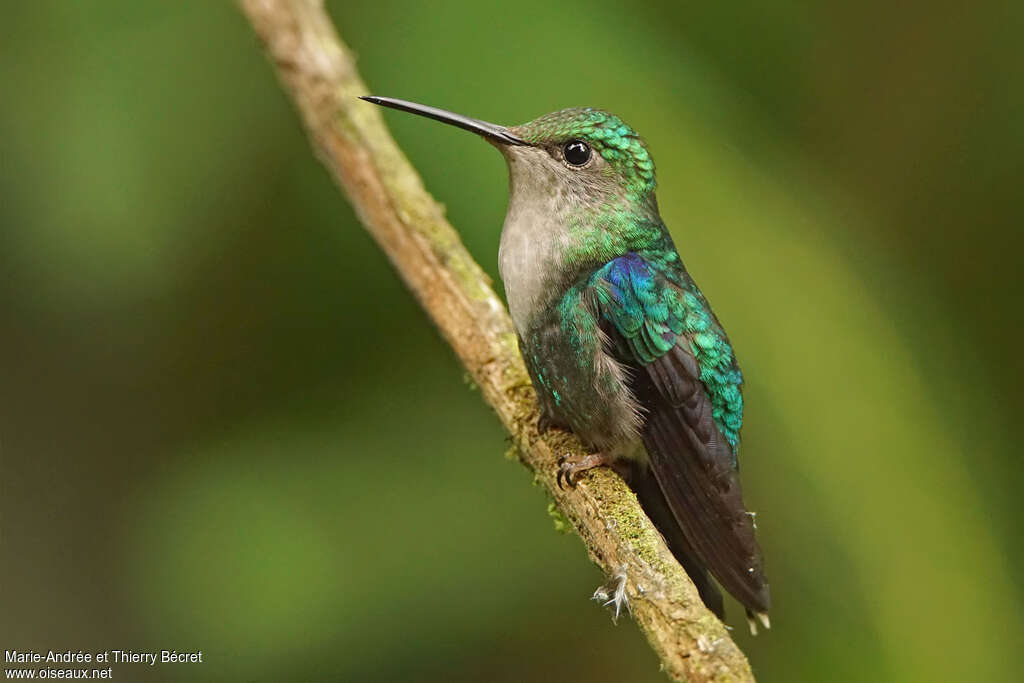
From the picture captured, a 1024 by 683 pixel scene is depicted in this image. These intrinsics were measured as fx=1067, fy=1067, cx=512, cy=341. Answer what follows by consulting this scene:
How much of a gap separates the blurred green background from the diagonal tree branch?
209 mm

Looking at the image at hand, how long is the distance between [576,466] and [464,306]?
21.6 inches

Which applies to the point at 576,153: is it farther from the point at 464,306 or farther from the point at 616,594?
the point at 616,594

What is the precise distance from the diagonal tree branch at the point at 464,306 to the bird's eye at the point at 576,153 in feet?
1.31

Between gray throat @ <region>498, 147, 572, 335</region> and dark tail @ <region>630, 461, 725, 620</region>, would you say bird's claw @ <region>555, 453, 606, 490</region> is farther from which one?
gray throat @ <region>498, 147, 572, 335</region>

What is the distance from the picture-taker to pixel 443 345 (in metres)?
3.17

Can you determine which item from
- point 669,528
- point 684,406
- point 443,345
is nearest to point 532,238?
point 684,406

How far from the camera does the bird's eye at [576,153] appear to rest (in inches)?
93.2

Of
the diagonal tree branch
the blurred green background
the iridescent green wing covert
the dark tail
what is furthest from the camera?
the blurred green background

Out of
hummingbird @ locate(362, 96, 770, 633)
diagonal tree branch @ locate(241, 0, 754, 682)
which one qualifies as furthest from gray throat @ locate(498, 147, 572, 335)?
diagonal tree branch @ locate(241, 0, 754, 682)

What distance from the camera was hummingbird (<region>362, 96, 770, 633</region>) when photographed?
2.16m

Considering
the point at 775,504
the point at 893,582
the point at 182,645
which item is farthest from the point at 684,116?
the point at 182,645

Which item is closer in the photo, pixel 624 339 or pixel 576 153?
pixel 624 339

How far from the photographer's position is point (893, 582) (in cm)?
263

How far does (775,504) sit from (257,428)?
5.02 feet
